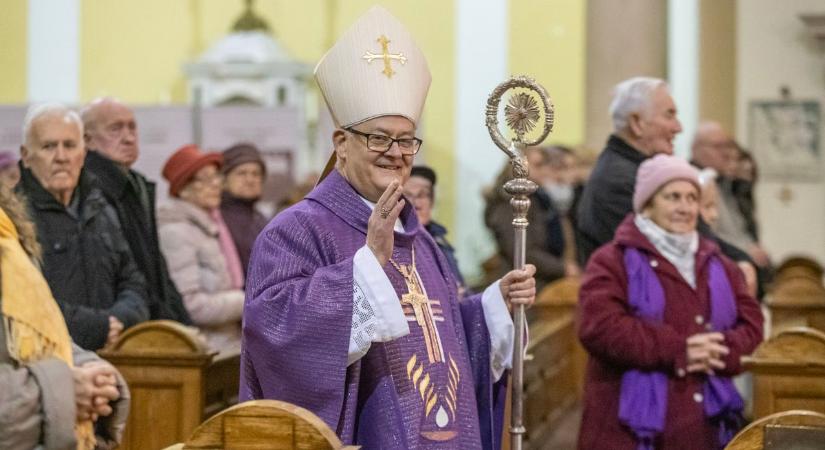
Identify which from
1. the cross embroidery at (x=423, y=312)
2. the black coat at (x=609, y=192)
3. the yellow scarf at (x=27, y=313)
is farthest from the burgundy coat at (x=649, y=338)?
the yellow scarf at (x=27, y=313)

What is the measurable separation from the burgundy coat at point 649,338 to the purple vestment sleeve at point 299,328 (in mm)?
Result: 1628

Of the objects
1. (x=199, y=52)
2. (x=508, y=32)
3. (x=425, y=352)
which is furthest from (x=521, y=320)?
(x=199, y=52)

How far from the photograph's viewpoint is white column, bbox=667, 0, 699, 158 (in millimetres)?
16234

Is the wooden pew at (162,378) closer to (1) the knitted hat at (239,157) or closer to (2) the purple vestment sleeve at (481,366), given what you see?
(2) the purple vestment sleeve at (481,366)

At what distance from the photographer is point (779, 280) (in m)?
9.41

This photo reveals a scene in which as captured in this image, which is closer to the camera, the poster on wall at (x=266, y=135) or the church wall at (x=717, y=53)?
the poster on wall at (x=266, y=135)

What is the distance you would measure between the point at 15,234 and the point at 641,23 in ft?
23.3

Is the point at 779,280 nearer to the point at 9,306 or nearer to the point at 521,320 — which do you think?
→ the point at 521,320

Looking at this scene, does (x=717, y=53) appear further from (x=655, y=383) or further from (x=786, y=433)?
(x=786, y=433)

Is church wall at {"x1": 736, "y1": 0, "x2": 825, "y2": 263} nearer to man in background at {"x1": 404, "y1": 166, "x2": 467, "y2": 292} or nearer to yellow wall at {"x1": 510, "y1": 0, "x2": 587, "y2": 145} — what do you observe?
yellow wall at {"x1": 510, "y1": 0, "x2": 587, "y2": 145}

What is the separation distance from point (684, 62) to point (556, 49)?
2.87 m

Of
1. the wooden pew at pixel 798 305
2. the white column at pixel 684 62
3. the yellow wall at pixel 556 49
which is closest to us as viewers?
the wooden pew at pixel 798 305

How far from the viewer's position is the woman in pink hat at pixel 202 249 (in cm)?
616

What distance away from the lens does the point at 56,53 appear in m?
20.1
